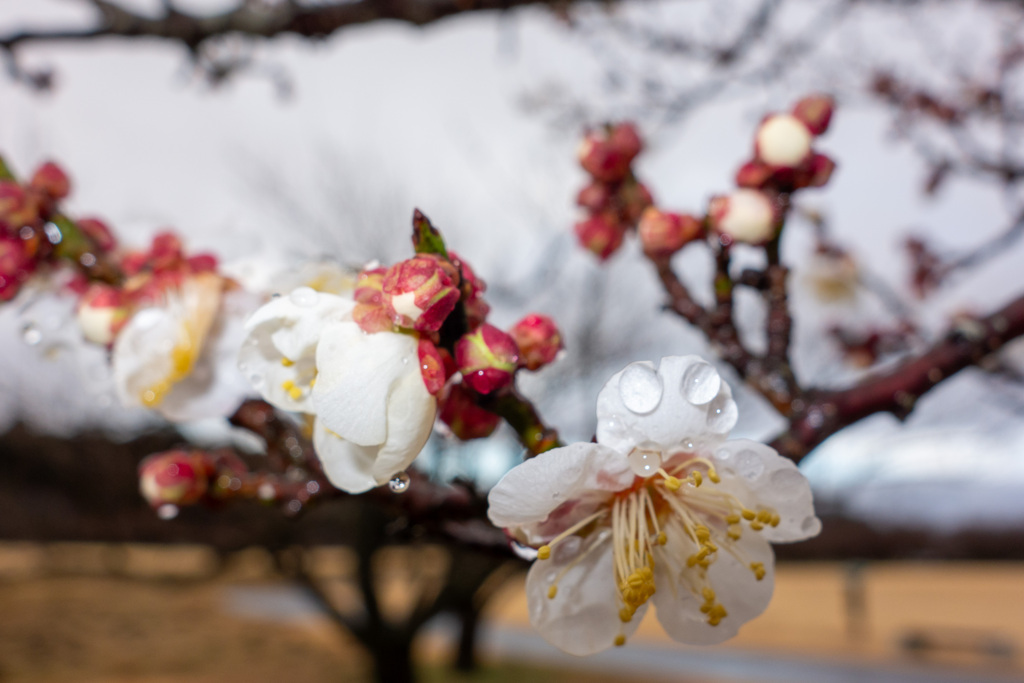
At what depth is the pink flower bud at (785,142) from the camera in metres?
0.62

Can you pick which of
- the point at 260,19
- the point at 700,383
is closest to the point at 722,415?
the point at 700,383

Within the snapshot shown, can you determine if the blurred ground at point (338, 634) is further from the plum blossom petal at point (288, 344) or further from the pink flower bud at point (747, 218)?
the plum blossom petal at point (288, 344)

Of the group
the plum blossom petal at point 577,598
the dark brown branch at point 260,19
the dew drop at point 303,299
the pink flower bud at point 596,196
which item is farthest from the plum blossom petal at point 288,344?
the dark brown branch at point 260,19

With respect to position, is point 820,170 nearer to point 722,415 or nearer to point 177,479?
point 722,415

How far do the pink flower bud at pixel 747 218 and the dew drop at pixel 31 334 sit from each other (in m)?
0.71

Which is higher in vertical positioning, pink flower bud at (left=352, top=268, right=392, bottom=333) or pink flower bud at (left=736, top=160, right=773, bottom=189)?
pink flower bud at (left=736, top=160, right=773, bottom=189)

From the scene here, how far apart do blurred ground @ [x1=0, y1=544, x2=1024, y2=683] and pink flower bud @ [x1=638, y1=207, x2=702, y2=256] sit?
5.68 metres

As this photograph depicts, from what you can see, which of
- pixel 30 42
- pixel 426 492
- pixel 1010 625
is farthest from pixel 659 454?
pixel 1010 625

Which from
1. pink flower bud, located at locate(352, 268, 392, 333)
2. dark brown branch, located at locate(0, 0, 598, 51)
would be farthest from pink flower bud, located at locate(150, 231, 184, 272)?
dark brown branch, located at locate(0, 0, 598, 51)

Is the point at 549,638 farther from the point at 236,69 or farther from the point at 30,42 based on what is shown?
the point at 236,69

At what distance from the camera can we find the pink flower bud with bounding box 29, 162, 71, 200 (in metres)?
0.63

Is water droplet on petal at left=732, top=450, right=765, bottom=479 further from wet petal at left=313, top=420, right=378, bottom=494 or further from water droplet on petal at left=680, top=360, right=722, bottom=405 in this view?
wet petal at left=313, top=420, right=378, bottom=494

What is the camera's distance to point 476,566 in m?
6.53

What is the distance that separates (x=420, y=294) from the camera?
1.31 feet
